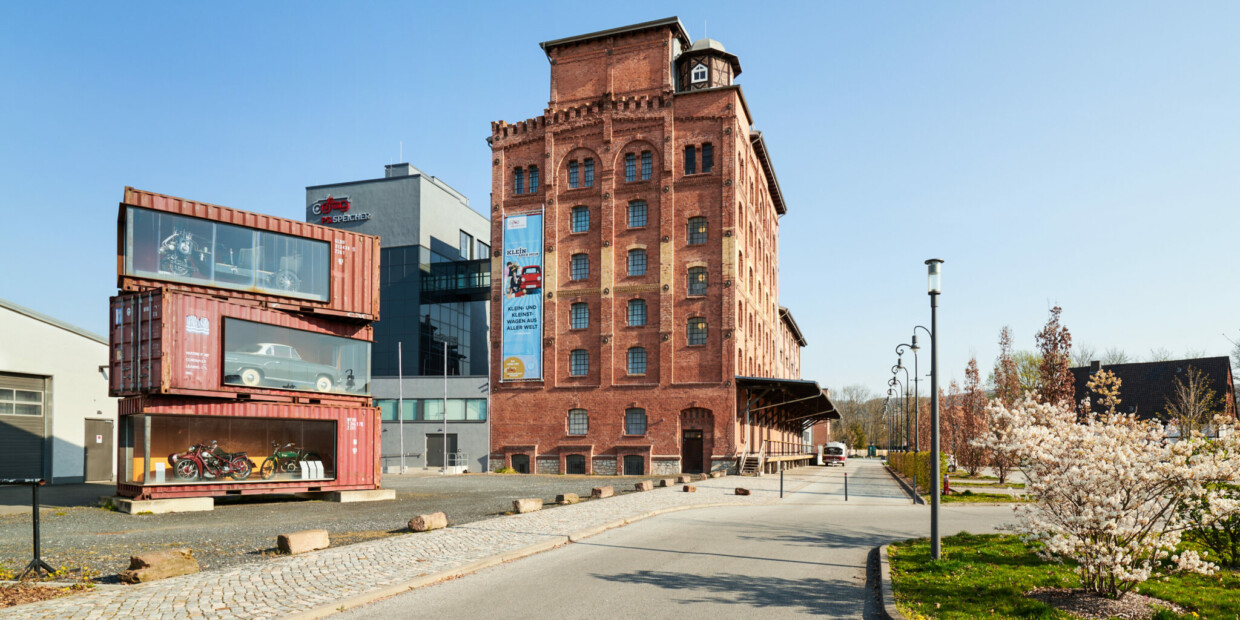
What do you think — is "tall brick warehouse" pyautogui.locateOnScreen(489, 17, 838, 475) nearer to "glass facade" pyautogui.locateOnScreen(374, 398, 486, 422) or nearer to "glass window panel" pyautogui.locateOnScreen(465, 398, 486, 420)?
"glass window panel" pyautogui.locateOnScreen(465, 398, 486, 420)

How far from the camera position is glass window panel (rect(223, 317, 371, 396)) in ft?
74.7

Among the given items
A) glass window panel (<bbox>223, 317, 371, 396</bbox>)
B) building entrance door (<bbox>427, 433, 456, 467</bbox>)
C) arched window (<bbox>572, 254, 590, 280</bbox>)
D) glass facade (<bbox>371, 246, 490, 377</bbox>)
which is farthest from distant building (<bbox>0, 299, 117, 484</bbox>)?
glass facade (<bbox>371, 246, 490, 377</bbox>)

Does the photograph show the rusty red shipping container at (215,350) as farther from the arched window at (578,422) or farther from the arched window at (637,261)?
the arched window at (637,261)

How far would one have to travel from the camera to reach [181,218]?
73.5ft

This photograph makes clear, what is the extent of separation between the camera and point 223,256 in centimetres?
2311

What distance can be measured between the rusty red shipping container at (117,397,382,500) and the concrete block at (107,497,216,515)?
229mm

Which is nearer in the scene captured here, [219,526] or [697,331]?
[219,526]

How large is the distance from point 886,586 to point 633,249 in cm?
3598

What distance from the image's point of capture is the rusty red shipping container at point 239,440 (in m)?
21.4

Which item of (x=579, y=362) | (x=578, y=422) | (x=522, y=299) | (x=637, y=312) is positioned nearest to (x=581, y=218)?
(x=522, y=299)

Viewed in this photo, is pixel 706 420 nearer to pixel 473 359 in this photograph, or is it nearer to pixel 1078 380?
pixel 473 359

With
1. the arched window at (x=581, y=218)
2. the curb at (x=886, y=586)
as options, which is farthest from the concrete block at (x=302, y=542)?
the arched window at (x=581, y=218)

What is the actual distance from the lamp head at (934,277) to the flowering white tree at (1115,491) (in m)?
3.79

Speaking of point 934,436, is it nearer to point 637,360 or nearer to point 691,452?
point 691,452
